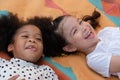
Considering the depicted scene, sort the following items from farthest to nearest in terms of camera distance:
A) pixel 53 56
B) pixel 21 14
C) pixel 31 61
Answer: pixel 21 14, pixel 53 56, pixel 31 61

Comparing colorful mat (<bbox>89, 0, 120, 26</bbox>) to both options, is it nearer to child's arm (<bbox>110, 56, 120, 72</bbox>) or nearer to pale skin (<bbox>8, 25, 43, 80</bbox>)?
child's arm (<bbox>110, 56, 120, 72</bbox>)

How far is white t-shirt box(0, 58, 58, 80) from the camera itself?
1320 mm

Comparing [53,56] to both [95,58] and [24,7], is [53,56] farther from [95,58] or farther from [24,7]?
[24,7]

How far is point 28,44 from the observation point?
139cm

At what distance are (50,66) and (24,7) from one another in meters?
0.46

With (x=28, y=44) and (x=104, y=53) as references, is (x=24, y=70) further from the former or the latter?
(x=104, y=53)

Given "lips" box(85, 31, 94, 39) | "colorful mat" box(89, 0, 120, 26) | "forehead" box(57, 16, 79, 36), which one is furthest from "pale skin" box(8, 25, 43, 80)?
"colorful mat" box(89, 0, 120, 26)

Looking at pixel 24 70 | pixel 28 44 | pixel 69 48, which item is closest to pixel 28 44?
pixel 28 44

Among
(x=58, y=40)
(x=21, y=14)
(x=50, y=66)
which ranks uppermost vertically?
(x=21, y=14)

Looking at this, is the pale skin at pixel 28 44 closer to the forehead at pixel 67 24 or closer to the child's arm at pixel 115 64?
the forehead at pixel 67 24

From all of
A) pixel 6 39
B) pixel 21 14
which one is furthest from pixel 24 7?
pixel 6 39

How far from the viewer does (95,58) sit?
1448mm

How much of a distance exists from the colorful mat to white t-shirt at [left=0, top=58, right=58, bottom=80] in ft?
1.74

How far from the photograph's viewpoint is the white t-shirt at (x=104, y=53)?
1.42m
